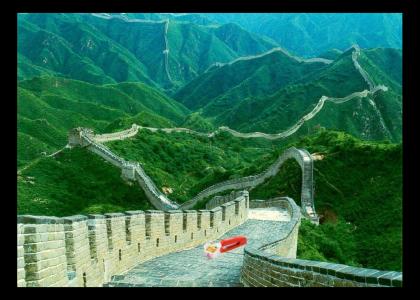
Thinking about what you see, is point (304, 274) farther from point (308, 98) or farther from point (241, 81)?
point (241, 81)

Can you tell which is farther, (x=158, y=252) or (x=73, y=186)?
(x=73, y=186)

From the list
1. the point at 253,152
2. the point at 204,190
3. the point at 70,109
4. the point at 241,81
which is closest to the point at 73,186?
the point at 204,190

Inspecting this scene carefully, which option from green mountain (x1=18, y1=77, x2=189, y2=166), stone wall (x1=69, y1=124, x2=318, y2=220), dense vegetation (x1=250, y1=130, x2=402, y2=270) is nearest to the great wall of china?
dense vegetation (x1=250, y1=130, x2=402, y2=270)

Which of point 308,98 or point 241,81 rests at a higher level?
point 241,81

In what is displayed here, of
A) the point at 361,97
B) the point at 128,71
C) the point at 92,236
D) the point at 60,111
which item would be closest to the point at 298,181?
the point at 92,236

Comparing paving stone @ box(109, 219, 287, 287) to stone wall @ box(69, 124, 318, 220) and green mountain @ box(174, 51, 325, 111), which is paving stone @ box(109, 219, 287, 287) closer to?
stone wall @ box(69, 124, 318, 220)

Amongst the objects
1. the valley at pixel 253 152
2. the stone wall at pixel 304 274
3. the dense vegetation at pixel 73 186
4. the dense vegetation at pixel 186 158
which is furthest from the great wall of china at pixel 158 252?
the dense vegetation at pixel 186 158

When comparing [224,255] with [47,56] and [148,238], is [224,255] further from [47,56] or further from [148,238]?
[47,56]
